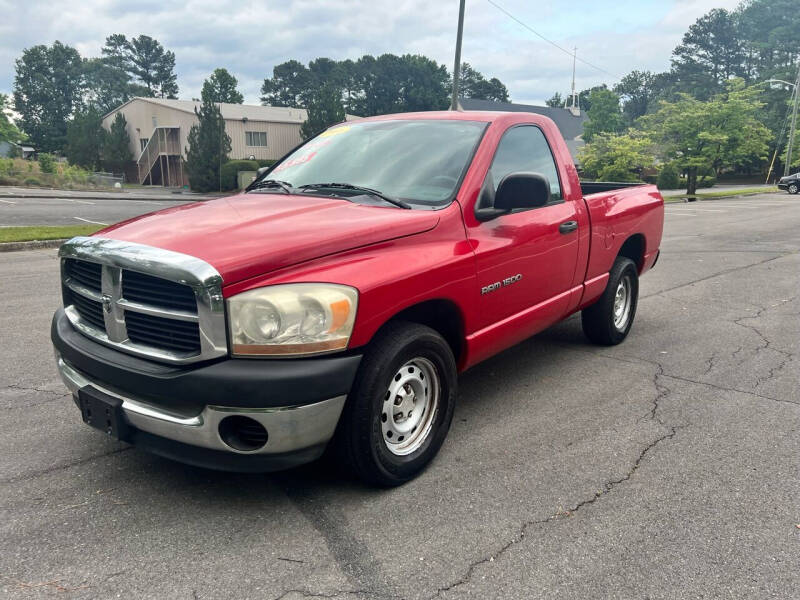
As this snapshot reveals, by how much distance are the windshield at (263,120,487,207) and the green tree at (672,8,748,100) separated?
95619mm

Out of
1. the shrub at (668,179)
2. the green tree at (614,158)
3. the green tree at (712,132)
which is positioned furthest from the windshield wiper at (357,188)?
the shrub at (668,179)

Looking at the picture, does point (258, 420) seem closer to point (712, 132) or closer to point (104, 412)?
point (104, 412)

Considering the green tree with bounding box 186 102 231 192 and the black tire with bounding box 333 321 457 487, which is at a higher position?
the green tree with bounding box 186 102 231 192

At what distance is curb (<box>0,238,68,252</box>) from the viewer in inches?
442

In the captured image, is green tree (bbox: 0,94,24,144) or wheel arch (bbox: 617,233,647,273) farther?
green tree (bbox: 0,94,24,144)

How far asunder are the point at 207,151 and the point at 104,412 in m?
40.4

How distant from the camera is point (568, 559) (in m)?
2.62

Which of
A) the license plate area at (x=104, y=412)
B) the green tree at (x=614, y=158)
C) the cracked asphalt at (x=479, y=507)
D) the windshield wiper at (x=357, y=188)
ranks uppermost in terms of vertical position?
the green tree at (x=614, y=158)

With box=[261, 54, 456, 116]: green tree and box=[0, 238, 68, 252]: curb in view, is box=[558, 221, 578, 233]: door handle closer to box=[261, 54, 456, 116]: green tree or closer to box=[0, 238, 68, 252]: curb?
box=[0, 238, 68, 252]: curb

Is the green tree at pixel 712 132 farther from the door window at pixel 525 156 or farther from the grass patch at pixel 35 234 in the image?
the door window at pixel 525 156

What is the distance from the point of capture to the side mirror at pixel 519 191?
11.7ft

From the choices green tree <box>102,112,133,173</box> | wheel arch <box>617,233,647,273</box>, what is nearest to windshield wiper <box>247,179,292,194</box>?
wheel arch <box>617,233,647,273</box>

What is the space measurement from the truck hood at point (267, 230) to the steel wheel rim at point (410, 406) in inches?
26.7

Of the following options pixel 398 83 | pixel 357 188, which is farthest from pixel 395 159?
pixel 398 83
